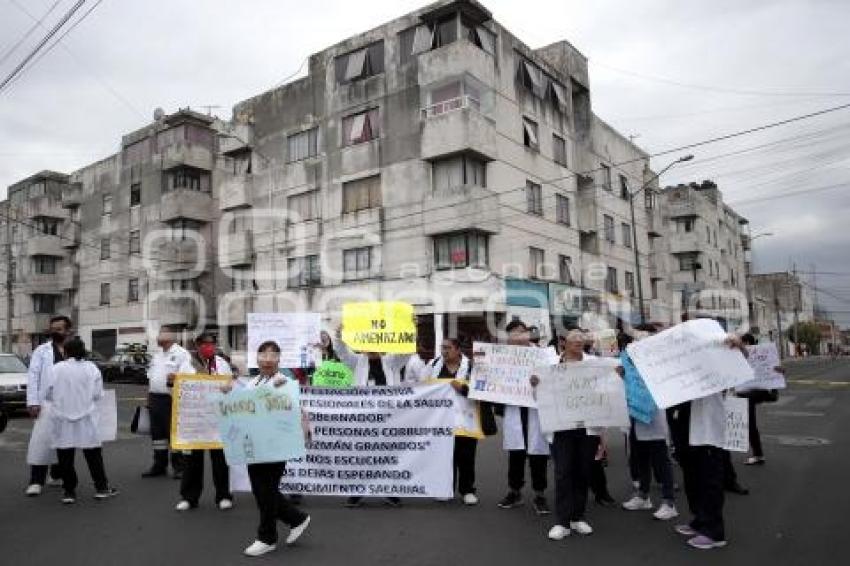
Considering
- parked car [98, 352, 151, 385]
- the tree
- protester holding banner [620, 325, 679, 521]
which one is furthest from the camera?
the tree

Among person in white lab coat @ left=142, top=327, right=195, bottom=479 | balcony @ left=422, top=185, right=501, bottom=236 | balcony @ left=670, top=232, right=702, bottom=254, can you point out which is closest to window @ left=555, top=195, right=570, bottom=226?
balcony @ left=422, top=185, right=501, bottom=236

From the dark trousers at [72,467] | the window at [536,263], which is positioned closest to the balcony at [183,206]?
the window at [536,263]

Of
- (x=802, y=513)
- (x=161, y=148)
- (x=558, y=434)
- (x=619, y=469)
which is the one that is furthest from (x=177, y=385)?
(x=161, y=148)

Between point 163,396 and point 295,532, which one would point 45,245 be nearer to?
point 163,396

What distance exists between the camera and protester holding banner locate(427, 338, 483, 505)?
24.9ft

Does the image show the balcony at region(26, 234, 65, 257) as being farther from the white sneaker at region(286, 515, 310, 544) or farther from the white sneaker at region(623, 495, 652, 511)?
the white sneaker at region(623, 495, 652, 511)

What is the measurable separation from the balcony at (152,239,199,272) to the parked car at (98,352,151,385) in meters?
7.68

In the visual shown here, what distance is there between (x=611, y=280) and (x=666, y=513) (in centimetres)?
3393

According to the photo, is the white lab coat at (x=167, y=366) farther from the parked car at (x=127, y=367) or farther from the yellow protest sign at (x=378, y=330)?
the parked car at (x=127, y=367)

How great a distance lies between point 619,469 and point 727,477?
1.91m

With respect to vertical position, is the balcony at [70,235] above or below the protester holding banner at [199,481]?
above

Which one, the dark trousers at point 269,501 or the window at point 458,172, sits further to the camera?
the window at point 458,172

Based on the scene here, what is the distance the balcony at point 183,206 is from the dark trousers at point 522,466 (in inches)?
1461

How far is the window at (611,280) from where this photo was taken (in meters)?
38.9
